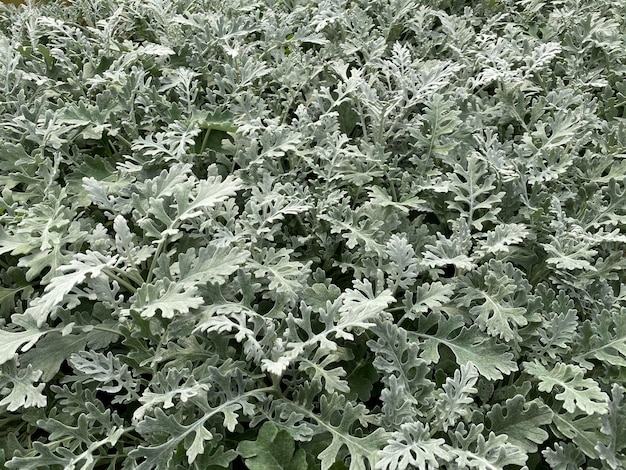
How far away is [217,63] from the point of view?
2070 mm

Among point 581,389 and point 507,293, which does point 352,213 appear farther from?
point 581,389

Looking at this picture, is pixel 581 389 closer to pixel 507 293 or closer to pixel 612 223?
pixel 507 293

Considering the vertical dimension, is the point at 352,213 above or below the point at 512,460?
above

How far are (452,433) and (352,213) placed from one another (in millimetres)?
601

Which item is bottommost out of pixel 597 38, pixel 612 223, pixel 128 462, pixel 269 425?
pixel 128 462

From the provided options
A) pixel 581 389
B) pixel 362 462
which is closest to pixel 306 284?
pixel 362 462

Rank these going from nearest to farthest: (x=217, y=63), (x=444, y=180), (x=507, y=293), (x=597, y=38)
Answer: (x=507, y=293)
(x=444, y=180)
(x=217, y=63)
(x=597, y=38)

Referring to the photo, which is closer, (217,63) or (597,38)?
(217,63)

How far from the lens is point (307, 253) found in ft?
5.33

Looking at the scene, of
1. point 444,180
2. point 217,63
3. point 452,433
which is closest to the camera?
point 452,433

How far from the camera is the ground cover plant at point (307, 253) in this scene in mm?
1224

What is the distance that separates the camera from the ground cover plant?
1.22 metres

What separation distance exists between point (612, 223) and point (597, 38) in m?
0.98

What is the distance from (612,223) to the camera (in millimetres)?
1597
